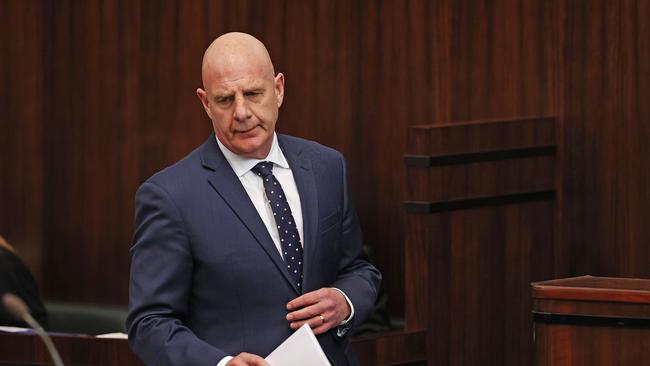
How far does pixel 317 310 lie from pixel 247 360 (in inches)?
9.1

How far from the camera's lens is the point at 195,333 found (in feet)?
10.5

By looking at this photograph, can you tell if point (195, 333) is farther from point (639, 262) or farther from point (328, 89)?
point (328, 89)

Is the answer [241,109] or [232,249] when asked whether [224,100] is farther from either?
[232,249]

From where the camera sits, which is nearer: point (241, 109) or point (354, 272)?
point (241, 109)

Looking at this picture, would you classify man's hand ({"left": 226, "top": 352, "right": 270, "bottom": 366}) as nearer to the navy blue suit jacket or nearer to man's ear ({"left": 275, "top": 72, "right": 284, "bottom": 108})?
the navy blue suit jacket

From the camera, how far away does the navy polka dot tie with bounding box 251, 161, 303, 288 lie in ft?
10.6

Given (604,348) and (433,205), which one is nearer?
Answer: (604,348)

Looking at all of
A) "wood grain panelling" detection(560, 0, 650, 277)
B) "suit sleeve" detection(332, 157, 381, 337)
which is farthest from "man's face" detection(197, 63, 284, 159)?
"wood grain panelling" detection(560, 0, 650, 277)

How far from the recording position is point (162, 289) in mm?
3119

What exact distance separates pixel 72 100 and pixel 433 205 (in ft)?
7.81

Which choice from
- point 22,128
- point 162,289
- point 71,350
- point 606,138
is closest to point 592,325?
point 162,289

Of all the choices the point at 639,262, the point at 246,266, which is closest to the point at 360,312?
the point at 246,266

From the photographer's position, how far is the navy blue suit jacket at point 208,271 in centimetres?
312

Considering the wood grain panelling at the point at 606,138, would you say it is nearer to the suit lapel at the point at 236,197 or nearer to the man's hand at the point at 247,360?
the suit lapel at the point at 236,197
